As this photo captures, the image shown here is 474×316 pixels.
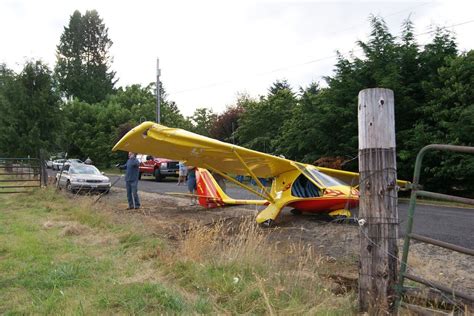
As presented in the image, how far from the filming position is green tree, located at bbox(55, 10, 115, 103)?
67.8 m

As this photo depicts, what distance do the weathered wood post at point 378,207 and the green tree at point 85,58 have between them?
67.3 m

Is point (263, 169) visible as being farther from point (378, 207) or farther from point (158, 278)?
point (378, 207)

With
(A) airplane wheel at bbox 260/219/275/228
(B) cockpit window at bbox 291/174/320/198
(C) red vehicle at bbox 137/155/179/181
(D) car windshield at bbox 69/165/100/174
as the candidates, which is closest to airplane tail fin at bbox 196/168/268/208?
(B) cockpit window at bbox 291/174/320/198

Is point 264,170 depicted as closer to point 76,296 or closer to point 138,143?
point 138,143

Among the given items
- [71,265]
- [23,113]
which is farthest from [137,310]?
[23,113]

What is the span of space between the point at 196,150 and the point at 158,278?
4966 millimetres

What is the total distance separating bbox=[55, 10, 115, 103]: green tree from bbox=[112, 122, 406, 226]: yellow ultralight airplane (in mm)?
60440

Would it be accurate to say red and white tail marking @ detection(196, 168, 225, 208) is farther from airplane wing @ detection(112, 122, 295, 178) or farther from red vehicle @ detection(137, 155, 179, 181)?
red vehicle @ detection(137, 155, 179, 181)

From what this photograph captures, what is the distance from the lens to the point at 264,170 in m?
11.4

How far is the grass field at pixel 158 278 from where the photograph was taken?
4.31 m

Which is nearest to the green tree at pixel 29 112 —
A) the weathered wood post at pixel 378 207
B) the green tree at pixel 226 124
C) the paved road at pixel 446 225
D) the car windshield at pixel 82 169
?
the car windshield at pixel 82 169

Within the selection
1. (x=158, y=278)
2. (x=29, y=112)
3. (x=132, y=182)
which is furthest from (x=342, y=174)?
(x=29, y=112)

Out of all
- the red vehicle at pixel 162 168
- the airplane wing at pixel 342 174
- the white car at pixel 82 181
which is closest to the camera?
the airplane wing at pixel 342 174

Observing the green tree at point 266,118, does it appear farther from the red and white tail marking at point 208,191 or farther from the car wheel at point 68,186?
the red and white tail marking at point 208,191
